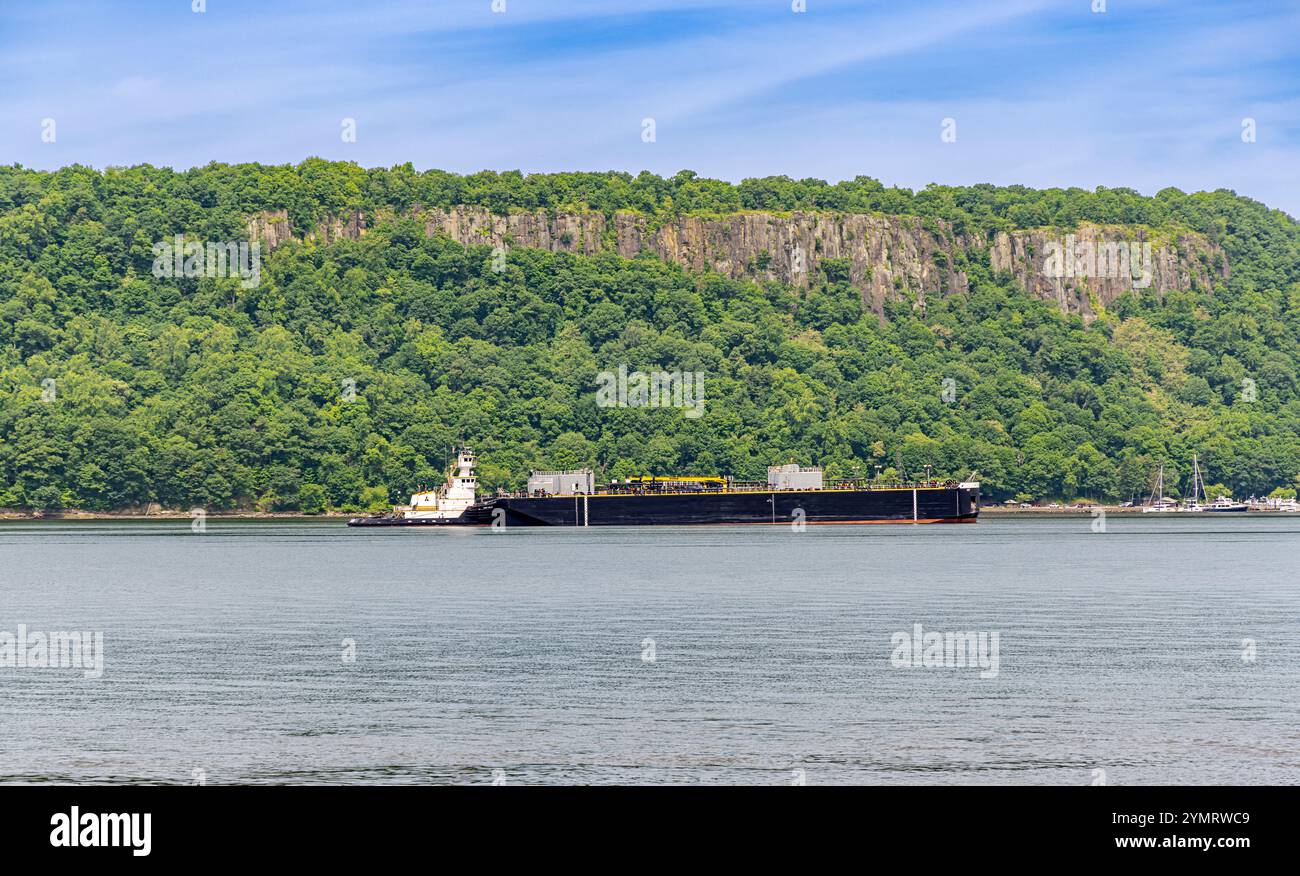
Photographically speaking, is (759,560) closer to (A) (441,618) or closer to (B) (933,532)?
(A) (441,618)

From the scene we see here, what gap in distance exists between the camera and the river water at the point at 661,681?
39531mm

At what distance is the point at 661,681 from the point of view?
52.2 m

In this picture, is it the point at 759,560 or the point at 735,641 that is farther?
the point at 759,560

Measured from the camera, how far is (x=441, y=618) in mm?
75812

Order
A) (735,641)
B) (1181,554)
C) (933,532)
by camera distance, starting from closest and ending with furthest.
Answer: (735,641), (1181,554), (933,532)

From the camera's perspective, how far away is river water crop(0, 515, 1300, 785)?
1556 inches
